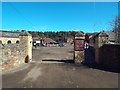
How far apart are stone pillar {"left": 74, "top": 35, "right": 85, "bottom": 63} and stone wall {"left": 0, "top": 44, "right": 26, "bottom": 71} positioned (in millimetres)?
4707

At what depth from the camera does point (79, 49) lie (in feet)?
36.0

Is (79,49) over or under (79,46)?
under

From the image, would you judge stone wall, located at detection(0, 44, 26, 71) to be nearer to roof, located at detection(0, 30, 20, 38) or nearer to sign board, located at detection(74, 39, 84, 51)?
sign board, located at detection(74, 39, 84, 51)

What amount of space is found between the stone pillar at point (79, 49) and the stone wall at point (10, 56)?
4.71 m

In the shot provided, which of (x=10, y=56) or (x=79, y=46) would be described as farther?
(x=79, y=46)

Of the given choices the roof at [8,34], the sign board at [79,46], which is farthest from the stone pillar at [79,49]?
the roof at [8,34]

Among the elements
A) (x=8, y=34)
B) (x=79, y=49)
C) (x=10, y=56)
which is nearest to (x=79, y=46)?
(x=79, y=49)

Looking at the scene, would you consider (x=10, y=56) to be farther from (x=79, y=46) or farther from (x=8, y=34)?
(x=8, y=34)

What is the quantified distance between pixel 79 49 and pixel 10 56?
582cm

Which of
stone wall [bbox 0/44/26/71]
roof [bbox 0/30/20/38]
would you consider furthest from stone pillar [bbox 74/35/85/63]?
roof [bbox 0/30/20/38]

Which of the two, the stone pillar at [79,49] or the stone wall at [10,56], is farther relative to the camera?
the stone pillar at [79,49]

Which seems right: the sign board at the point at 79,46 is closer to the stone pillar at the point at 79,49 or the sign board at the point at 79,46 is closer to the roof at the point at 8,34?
the stone pillar at the point at 79,49

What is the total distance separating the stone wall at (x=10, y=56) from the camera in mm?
7956

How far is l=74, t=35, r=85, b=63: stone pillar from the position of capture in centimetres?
1081
